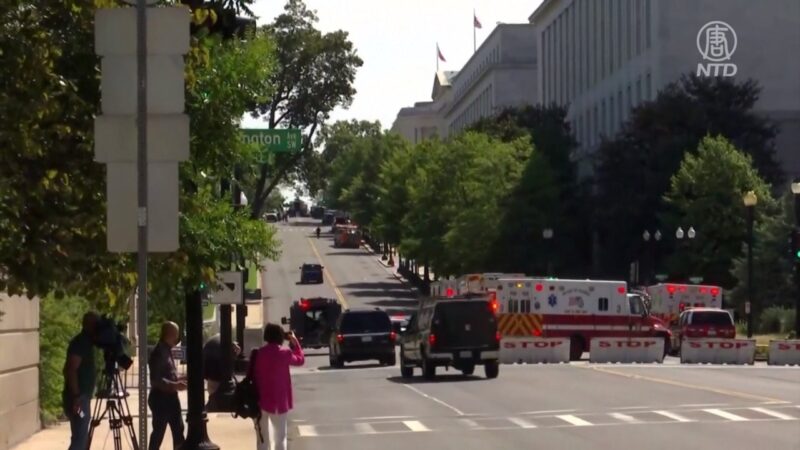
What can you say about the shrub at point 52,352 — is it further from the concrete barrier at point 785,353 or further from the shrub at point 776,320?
the shrub at point 776,320

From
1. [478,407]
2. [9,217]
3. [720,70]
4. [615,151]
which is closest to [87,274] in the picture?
[9,217]

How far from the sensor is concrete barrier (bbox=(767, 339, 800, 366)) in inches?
1779

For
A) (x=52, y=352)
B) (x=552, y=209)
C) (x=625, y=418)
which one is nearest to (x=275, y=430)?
(x=625, y=418)

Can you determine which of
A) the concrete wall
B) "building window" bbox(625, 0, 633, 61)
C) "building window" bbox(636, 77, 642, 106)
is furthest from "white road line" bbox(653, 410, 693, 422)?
"building window" bbox(625, 0, 633, 61)

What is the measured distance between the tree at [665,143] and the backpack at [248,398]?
207 ft

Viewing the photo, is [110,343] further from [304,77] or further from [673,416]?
[304,77]

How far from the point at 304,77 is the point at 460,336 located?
304 inches

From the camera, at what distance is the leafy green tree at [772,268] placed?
2566 inches

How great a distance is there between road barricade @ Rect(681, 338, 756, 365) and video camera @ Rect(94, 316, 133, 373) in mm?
33086

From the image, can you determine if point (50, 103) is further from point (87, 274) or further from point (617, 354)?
point (617, 354)

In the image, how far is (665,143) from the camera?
258 feet

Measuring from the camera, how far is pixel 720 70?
288 feet

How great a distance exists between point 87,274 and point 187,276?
1.80 m

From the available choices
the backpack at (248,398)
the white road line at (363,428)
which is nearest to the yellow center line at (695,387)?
the white road line at (363,428)
